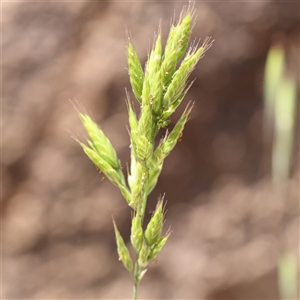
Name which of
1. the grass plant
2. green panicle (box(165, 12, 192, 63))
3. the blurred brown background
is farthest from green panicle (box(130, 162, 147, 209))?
the blurred brown background

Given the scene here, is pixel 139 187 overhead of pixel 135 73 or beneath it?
beneath

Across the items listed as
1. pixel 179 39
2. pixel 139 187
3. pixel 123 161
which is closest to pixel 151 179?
pixel 139 187

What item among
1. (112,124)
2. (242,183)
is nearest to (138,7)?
(112,124)

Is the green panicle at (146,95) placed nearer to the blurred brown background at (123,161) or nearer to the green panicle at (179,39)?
the green panicle at (179,39)

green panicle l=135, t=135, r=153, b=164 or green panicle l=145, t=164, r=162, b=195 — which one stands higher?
green panicle l=135, t=135, r=153, b=164

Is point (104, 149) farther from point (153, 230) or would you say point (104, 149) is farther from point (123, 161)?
point (123, 161)

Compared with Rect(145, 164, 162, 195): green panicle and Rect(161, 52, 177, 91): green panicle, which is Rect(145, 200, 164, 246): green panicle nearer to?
Rect(145, 164, 162, 195): green panicle

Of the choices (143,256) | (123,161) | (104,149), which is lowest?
(143,256)

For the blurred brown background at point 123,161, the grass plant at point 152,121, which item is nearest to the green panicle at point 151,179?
the grass plant at point 152,121
